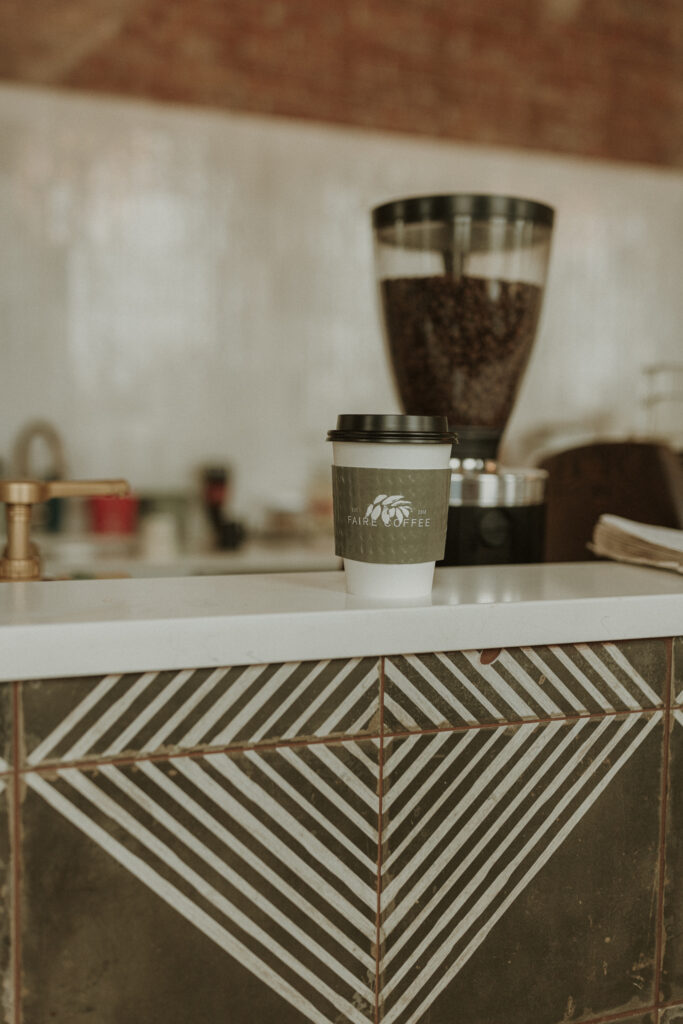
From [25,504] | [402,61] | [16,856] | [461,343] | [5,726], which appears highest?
[402,61]

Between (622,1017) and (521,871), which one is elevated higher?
(521,871)

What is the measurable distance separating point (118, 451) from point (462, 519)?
2.26 m

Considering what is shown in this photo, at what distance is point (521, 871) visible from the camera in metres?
0.86

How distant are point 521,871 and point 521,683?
174 mm

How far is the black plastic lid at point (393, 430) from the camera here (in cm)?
82

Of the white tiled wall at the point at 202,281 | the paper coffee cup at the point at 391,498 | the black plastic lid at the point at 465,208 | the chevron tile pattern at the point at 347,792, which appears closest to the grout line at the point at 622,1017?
the chevron tile pattern at the point at 347,792

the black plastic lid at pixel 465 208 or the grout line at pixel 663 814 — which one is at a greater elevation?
the black plastic lid at pixel 465 208

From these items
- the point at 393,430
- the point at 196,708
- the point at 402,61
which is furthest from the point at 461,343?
the point at 402,61

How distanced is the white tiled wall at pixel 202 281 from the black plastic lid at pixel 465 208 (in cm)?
212

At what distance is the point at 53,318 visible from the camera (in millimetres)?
3059

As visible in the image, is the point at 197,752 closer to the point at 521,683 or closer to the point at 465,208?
the point at 521,683

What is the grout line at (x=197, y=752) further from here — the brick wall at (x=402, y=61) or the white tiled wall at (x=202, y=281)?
the brick wall at (x=402, y=61)

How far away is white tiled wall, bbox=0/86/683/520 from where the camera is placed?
3043mm

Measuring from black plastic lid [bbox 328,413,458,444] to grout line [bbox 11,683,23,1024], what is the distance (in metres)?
0.35
